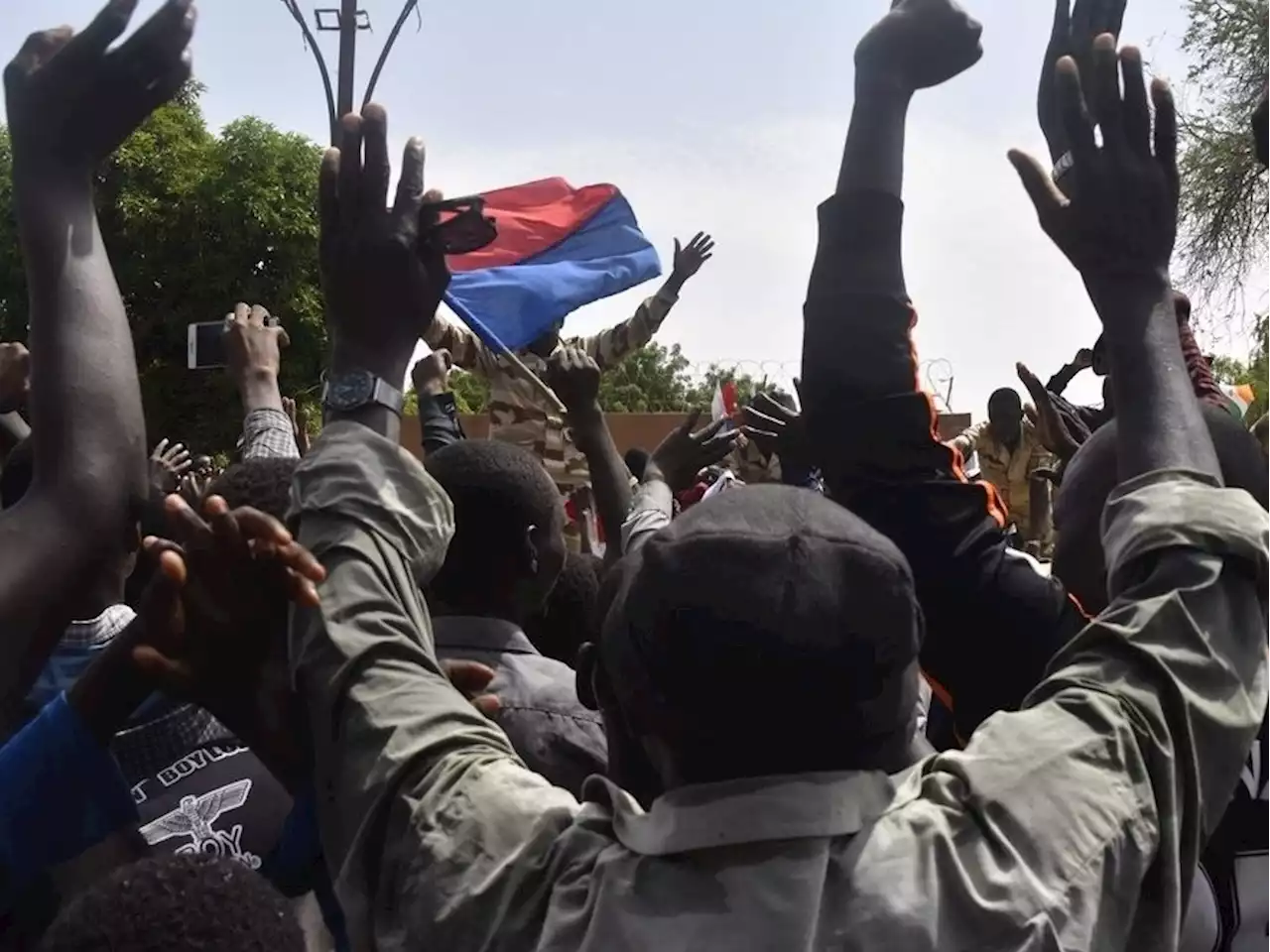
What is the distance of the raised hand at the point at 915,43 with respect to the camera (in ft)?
6.61

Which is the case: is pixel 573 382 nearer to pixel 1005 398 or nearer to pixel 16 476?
pixel 16 476

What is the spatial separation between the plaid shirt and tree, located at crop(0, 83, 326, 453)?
613 inches

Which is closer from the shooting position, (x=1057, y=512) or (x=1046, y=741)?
(x=1046, y=741)

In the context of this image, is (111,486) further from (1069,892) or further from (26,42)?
(1069,892)

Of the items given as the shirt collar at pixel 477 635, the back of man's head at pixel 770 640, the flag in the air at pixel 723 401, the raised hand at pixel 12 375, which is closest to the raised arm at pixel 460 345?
the flag in the air at pixel 723 401

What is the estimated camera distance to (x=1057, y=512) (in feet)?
7.77

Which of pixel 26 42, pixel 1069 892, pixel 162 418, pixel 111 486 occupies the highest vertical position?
pixel 26 42

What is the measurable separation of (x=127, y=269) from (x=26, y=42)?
1866 cm

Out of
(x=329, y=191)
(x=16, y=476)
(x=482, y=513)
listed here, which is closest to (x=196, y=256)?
(x=16, y=476)

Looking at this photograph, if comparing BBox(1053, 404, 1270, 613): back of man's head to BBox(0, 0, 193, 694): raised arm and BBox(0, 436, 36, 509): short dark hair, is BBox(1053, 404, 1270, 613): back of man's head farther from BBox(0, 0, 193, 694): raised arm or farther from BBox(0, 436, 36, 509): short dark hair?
BBox(0, 436, 36, 509): short dark hair

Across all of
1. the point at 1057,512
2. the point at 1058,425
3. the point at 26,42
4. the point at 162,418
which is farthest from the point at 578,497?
the point at 162,418

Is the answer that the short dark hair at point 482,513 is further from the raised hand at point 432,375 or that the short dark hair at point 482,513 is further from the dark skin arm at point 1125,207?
the raised hand at point 432,375

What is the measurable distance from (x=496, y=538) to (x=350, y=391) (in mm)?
947

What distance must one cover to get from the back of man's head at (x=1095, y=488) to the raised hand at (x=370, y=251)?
1.10 m
